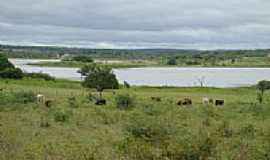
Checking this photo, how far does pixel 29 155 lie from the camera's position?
15.0 metres

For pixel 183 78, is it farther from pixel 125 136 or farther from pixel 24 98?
pixel 125 136

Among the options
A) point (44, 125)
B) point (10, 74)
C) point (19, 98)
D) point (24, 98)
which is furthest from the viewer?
point (10, 74)

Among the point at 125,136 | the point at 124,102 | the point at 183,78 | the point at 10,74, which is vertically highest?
the point at 10,74

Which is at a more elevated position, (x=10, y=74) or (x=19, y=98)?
(x=10, y=74)

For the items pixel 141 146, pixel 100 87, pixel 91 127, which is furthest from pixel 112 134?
pixel 100 87

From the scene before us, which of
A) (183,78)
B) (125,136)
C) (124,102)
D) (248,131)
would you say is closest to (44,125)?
(125,136)

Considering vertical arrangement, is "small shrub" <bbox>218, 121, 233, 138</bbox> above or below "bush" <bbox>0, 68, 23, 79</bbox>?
below

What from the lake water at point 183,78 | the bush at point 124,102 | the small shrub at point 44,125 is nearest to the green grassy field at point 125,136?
the small shrub at point 44,125

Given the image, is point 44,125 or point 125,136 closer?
point 125,136

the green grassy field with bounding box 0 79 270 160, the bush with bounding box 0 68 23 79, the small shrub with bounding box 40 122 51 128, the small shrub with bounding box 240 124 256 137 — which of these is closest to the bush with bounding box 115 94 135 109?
the green grassy field with bounding box 0 79 270 160

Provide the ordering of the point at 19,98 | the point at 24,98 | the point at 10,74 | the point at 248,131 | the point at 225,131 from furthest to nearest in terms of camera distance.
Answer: the point at 10,74, the point at 24,98, the point at 19,98, the point at 248,131, the point at 225,131

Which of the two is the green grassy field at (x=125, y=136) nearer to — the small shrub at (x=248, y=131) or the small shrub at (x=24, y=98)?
the small shrub at (x=248, y=131)

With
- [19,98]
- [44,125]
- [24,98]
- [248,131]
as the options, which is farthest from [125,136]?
[24,98]

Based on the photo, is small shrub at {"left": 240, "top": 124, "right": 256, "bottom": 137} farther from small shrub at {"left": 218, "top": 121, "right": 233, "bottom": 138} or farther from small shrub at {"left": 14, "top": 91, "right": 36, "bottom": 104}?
small shrub at {"left": 14, "top": 91, "right": 36, "bottom": 104}
